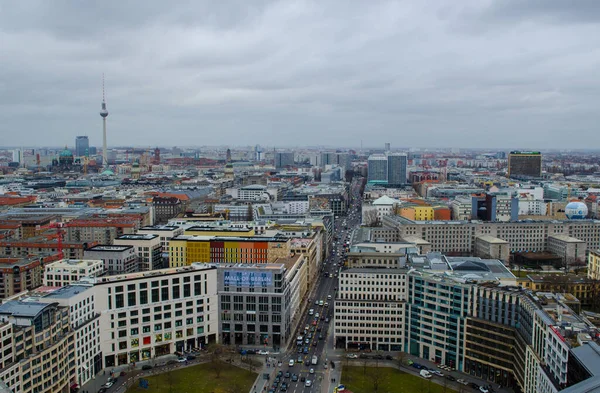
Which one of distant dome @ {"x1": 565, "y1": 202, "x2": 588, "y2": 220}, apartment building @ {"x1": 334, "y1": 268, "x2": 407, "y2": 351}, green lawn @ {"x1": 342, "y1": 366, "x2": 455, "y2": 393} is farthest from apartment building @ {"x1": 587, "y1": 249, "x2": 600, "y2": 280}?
distant dome @ {"x1": 565, "y1": 202, "x2": 588, "y2": 220}

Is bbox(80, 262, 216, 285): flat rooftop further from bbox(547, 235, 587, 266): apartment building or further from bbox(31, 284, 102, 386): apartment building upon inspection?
bbox(547, 235, 587, 266): apartment building

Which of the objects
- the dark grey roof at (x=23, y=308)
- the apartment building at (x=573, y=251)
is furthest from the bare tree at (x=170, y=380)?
the apartment building at (x=573, y=251)

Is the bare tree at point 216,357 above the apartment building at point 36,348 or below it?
below

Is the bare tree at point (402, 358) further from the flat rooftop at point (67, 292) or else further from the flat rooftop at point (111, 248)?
the flat rooftop at point (111, 248)

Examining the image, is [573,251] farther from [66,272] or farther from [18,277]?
[18,277]

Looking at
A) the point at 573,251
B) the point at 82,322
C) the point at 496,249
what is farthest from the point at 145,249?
the point at 573,251

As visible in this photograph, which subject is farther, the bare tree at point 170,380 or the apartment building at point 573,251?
the apartment building at point 573,251
